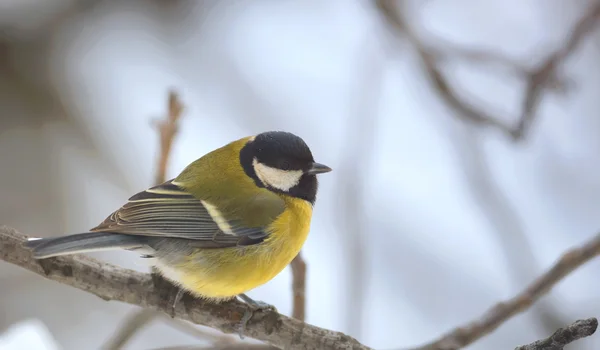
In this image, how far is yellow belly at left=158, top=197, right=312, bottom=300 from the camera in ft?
5.55

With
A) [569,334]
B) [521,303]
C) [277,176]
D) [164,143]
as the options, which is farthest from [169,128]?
[569,334]

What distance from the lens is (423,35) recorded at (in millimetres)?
3188

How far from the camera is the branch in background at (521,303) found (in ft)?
4.60

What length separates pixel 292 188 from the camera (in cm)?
198

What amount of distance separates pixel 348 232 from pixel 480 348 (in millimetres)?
964

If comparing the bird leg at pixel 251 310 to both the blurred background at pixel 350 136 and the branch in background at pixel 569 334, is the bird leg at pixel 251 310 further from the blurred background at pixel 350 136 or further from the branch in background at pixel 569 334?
the blurred background at pixel 350 136

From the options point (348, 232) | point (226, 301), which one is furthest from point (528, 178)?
point (226, 301)

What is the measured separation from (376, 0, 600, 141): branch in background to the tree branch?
1.05 metres

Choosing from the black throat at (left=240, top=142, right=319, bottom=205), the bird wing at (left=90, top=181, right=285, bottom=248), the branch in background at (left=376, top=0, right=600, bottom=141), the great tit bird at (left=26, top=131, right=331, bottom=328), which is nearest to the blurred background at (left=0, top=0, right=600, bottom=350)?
the branch in background at (left=376, top=0, right=600, bottom=141)

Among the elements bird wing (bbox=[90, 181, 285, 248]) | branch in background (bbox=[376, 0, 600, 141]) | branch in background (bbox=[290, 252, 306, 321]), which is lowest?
branch in background (bbox=[290, 252, 306, 321])

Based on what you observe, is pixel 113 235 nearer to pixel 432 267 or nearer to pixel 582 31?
pixel 582 31

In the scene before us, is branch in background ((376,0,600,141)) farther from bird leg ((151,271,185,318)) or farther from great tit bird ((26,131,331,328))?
bird leg ((151,271,185,318))

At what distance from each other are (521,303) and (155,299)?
873mm

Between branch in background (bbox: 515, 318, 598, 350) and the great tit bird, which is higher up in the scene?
the great tit bird
